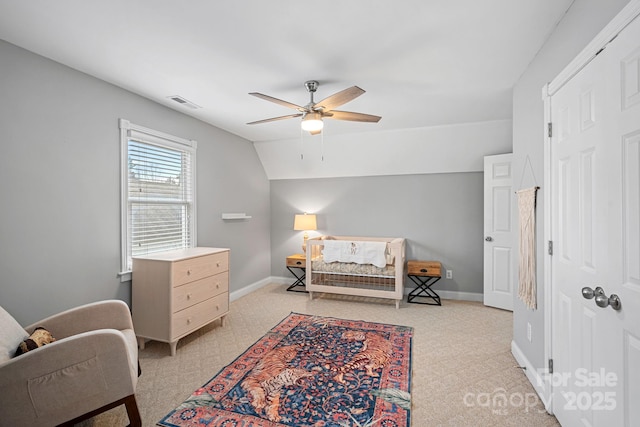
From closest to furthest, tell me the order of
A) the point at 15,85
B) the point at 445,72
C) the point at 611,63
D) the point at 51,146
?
the point at 611,63 < the point at 15,85 < the point at 51,146 < the point at 445,72

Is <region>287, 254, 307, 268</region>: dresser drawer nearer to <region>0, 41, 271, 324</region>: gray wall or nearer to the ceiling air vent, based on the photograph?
<region>0, 41, 271, 324</region>: gray wall

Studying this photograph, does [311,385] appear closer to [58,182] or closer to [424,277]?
[58,182]

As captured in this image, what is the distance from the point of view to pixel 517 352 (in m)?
2.52

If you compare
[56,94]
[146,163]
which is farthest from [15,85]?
[146,163]

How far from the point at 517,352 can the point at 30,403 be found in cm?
330

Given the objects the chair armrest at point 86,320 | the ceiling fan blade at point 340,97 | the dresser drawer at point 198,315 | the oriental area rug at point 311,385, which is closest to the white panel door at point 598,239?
the oriental area rug at point 311,385

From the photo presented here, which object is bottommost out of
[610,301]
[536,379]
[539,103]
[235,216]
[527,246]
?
[536,379]

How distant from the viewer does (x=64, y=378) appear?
1.50m

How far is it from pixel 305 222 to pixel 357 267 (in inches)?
50.7

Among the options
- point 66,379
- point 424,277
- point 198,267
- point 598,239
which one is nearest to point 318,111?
point 198,267

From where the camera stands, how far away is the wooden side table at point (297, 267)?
4770mm

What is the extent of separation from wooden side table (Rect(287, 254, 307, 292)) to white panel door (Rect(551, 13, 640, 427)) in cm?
341

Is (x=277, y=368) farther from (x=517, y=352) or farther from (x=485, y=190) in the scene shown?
(x=485, y=190)

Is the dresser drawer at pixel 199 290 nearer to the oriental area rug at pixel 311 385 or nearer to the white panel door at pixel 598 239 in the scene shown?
the oriental area rug at pixel 311 385
